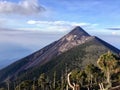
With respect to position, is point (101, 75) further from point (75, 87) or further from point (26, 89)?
point (75, 87)

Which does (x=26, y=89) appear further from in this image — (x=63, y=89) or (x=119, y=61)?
(x=119, y=61)

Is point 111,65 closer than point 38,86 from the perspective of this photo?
Yes

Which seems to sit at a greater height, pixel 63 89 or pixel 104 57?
pixel 104 57

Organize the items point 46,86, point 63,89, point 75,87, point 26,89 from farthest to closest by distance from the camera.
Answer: point 46,86 < point 26,89 < point 63,89 < point 75,87

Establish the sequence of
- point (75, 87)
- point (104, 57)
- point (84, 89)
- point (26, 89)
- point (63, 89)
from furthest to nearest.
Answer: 1. point (26, 89)
2. point (63, 89)
3. point (84, 89)
4. point (104, 57)
5. point (75, 87)

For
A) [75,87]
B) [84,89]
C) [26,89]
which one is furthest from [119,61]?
[75,87]

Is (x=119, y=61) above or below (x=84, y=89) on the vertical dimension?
above

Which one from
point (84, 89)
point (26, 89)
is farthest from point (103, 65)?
point (26, 89)

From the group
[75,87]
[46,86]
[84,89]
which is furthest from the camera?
[46,86]

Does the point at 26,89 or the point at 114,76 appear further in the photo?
the point at 26,89

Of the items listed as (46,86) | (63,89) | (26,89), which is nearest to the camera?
(63,89)
